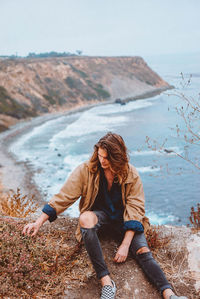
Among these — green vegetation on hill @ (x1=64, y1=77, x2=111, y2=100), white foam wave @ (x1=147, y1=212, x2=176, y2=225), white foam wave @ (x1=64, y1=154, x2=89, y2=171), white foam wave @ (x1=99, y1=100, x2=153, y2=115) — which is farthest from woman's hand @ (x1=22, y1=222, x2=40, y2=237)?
green vegetation on hill @ (x1=64, y1=77, x2=111, y2=100)

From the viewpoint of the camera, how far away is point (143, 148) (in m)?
28.0

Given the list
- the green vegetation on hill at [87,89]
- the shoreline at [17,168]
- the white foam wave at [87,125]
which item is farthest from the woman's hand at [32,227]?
the green vegetation on hill at [87,89]

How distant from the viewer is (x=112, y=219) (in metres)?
3.34

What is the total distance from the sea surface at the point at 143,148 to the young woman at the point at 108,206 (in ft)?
1.92

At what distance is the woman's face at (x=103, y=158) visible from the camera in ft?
9.82

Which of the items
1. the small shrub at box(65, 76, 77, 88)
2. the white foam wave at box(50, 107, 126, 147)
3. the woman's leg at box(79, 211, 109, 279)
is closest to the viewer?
the woman's leg at box(79, 211, 109, 279)

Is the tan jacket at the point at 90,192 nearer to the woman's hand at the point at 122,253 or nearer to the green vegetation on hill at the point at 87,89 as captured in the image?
the woman's hand at the point at 122,253

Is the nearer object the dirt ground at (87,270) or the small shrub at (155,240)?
the dirt ground at (87,270)

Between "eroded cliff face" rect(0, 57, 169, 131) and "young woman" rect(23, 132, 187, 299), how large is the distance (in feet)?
113

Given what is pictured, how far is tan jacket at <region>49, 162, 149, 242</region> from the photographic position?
10.4ft

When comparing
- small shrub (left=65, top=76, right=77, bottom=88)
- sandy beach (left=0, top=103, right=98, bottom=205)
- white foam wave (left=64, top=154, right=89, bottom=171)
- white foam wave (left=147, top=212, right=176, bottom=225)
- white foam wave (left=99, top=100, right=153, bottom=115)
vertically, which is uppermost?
small shrub (left=65, top=76, right=77, bottom=88)

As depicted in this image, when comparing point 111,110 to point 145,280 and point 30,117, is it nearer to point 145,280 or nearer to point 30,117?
point 30,117

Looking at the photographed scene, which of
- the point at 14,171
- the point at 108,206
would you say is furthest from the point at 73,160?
the point at 108,206

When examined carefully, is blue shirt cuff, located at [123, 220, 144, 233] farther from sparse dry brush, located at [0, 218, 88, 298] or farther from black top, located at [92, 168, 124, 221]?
sparse dry brush, located at [0, 218, 88, 298]
